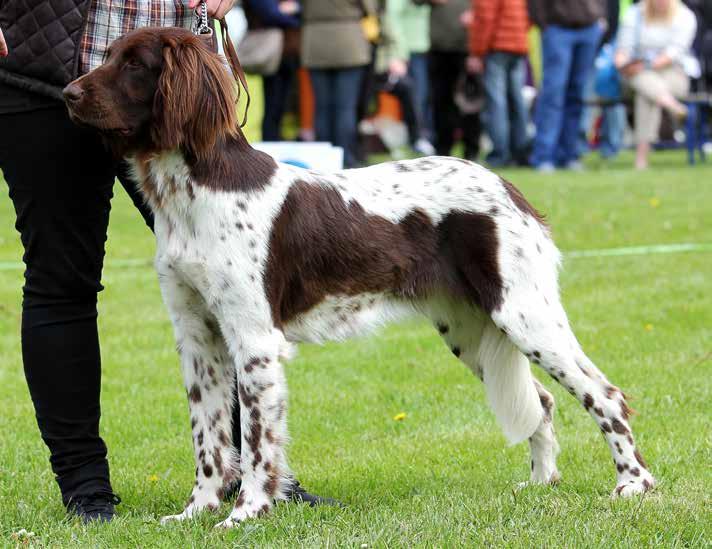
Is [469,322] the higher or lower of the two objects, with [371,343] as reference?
higher

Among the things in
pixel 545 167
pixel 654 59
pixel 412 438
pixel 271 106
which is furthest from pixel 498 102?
pixel 412 438

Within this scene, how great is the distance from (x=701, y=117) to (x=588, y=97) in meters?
2.17

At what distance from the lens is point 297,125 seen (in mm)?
20062

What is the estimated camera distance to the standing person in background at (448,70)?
1611cm

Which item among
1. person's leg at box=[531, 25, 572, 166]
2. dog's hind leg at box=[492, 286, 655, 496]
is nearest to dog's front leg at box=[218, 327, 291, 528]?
dog's hind leg at box=[492, 286, 655, 496]

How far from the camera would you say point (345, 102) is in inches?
514

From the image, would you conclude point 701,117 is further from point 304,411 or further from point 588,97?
point 304,411

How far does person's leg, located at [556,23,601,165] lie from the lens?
15.1 metres

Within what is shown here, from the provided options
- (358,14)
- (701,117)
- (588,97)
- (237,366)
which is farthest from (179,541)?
(588,97)

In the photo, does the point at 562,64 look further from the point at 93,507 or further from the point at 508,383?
the point at 93,507

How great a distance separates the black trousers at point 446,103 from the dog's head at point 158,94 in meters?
12.9

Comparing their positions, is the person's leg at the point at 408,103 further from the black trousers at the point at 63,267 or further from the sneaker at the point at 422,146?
the black trousers at the point at 63,267

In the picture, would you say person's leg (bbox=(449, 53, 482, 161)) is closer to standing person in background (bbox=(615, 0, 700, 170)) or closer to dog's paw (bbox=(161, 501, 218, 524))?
standing person in background (bbox=(615, 0, 700, 170))

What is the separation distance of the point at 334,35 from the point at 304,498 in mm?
9029
